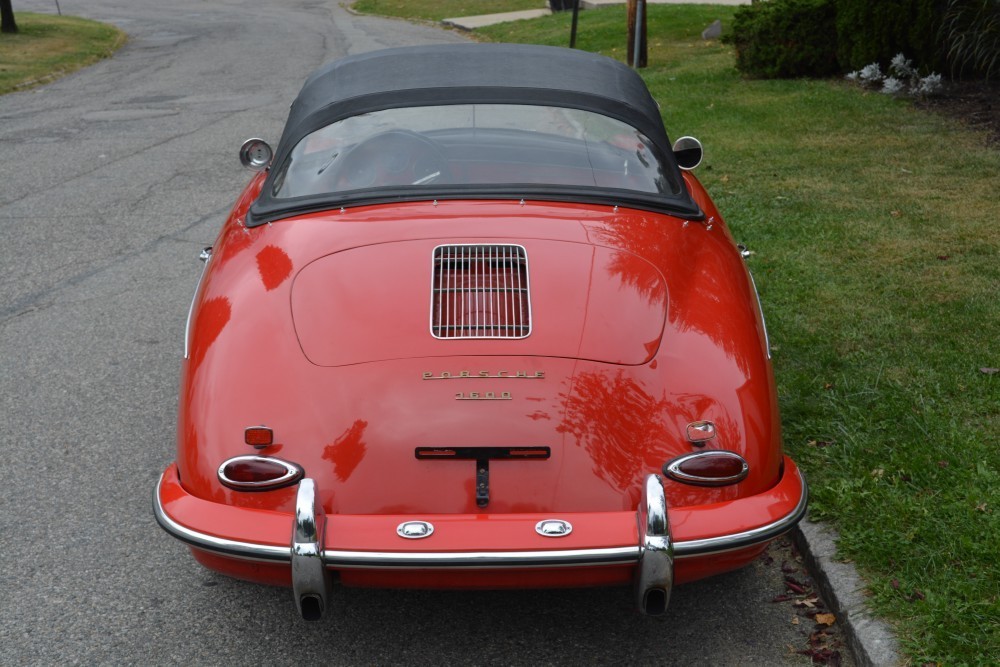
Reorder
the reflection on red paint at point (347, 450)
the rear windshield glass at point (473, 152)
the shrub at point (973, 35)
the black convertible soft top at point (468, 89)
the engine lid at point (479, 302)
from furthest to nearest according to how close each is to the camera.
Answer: the shrub at point (973, 35) → the black convertible soft top at point (468, 89) → the rear windshield glass at point (473, 152) → the engine lid at point (479, 302) → the reflection on red paint at point (347, 450)

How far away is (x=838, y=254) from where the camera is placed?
6.45 metres

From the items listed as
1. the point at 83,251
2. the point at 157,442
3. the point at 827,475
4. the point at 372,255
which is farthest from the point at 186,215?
the point at 827,475

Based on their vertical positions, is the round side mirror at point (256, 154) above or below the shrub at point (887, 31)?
above

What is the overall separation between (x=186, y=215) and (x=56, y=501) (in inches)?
183

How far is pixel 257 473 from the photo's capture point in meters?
2.87

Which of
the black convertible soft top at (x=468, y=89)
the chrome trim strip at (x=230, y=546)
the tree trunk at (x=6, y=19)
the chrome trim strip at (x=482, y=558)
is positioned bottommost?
the tree trunk at (x=6, y=19)

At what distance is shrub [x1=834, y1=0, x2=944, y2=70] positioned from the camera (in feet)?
37.2

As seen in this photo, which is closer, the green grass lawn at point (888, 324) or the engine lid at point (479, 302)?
the engine lid at point (479, 302)

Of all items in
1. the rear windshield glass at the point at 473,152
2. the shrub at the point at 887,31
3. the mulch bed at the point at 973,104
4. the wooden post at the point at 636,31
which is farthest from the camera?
the wooden post at the point at 636,31

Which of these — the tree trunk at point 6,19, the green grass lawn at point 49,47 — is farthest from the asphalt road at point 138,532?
the tree trunk at point 6,19

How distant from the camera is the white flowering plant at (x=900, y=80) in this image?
36.3ft

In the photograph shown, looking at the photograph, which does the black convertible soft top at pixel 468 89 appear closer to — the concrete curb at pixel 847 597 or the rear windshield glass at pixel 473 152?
the rear windshield glass at pixel 473 152

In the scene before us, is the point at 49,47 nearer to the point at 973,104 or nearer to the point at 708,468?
the point at 973,104

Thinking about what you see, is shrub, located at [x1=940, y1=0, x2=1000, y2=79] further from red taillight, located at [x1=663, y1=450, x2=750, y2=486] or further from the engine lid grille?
red taillight, located at [x1=663, y1=450, x2=750, y2=486]
